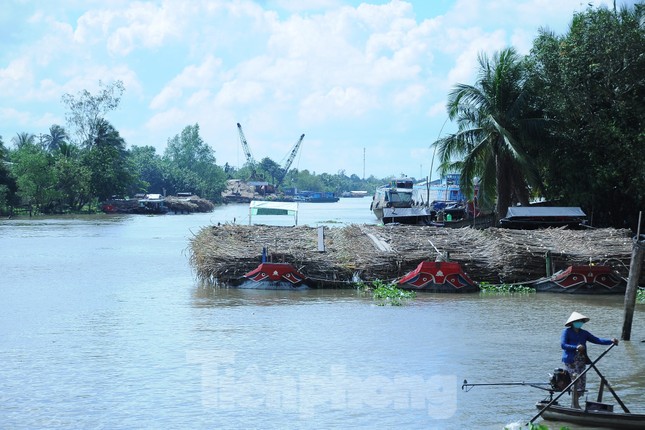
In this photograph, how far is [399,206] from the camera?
233ft

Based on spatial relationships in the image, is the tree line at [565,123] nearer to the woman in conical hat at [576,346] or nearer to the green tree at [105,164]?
the woman in conical hat at [576,346]

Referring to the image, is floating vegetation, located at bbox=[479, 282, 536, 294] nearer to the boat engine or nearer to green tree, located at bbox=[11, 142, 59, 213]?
the boat engine

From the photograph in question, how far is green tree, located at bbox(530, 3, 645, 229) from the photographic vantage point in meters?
36.8

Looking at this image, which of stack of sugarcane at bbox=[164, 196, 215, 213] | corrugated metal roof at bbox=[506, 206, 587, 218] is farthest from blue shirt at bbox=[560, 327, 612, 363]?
stack of sugarcane at bbox=[164, 196, 215, 213]

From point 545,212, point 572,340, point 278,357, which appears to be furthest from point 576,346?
point 545,212

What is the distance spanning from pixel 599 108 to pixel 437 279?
53.6 ft

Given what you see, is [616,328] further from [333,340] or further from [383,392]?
[383,392]

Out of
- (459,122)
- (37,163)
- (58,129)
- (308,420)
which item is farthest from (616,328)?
(58,129)

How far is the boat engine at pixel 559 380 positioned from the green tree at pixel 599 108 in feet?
83.1

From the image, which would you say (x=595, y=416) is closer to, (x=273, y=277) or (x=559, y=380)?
(x=559, y=380)

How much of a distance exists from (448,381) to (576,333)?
327 cm

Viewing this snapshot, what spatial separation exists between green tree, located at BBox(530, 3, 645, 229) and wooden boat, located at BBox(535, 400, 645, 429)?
1020 inches

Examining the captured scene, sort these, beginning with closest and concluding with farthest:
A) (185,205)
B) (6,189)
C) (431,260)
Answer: (431,260)
(6,189)
(185,205)

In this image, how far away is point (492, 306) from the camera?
2486cm
